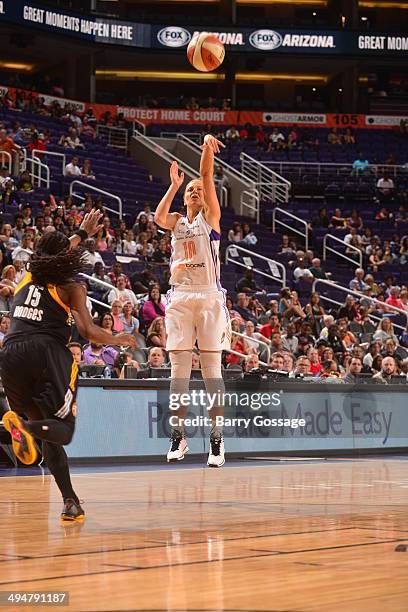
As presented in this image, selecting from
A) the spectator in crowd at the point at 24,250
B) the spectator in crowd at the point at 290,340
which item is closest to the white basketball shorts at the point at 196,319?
the spectator in crowd at the point at 24,250

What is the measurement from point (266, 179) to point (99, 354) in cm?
2247

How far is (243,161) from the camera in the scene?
114 ft

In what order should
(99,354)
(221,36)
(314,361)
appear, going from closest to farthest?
(99,354)
(314,361)
(221,36)

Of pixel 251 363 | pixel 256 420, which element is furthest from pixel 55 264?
pixel 251 363

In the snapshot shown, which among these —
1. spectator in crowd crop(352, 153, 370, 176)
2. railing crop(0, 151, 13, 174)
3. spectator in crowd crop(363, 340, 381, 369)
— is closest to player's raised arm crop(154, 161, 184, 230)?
spectator in crowd crop(363, 340, 381, 369)

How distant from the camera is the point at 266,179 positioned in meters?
36.0

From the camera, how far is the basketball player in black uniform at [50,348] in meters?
6.79

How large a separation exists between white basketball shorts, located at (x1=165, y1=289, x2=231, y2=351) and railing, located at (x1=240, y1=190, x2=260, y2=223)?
22.1 m

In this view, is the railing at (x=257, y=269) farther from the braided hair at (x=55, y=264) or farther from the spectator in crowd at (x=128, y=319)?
the braided hair at (x=55, y=264)

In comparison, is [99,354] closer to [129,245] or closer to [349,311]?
[129,245]

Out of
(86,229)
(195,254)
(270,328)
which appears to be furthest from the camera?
(270,328)

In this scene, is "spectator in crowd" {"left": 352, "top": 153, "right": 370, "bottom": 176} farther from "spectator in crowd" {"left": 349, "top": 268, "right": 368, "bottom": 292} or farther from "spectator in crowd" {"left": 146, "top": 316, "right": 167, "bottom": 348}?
"spectator in crowd" {"left": 146, "top": 316, "right": 167, "bottom": 348}

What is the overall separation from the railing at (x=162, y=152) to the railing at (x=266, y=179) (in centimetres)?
171

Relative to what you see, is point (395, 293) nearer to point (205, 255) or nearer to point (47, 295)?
point (205, 255)
